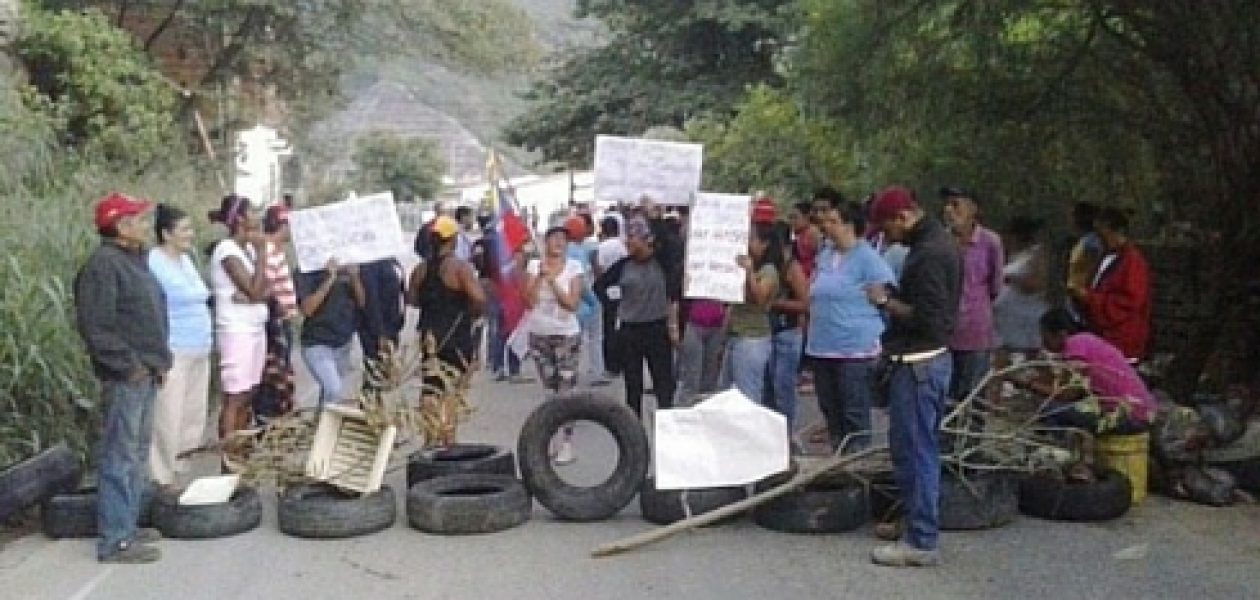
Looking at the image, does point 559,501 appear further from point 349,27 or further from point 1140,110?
point 349,27

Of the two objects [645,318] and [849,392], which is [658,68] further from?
[849,392]

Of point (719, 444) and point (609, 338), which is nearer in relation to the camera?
point (719, 444)

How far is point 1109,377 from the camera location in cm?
984

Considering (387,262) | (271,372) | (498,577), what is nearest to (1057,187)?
(387,262)

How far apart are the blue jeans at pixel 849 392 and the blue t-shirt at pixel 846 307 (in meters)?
0.08

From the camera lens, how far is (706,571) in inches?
331

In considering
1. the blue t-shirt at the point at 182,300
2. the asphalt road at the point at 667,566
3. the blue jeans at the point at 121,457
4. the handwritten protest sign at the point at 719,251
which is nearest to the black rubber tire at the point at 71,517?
the asphalt road at the point at 667,566

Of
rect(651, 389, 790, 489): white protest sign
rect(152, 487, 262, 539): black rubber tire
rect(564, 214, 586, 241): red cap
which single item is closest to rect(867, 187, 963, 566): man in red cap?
rect(651, 389, 790, 489): white protest sign

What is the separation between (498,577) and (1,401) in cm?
371

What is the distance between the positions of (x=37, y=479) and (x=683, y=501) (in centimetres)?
364

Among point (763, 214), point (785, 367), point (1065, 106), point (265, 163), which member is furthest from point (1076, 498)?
point (265, 163)

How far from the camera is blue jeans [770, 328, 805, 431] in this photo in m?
11.1

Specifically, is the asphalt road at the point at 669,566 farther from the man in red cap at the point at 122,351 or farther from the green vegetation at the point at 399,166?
the green vegetation at the point at 399,166

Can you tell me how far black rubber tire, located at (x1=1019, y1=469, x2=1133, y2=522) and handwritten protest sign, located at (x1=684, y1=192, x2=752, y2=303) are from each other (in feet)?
7.70
